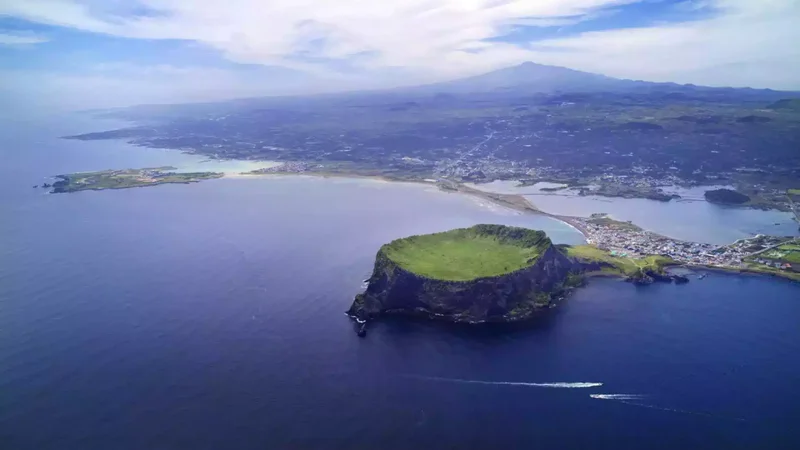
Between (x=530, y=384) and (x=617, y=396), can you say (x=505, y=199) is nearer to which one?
(x=530, y=384)

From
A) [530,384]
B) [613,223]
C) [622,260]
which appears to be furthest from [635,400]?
[613,223]

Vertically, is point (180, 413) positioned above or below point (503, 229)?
below

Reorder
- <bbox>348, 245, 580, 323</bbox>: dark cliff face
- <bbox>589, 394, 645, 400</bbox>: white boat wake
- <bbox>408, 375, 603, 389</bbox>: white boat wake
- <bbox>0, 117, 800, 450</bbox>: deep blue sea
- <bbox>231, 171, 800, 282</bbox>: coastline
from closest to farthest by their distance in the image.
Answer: <bbox>0, 117, 800, 450</bbox>: deep blue sea, <bbox>589, 394, 645, 400</bbox>: white boat wake, <bbox>408, 375, 603, 389</bbox>: white boat wake, <bbox>348, 245, 580, 323</bbox>: dark cliff face, <bbox>231, 171, 800, 282</bbox>: coastline

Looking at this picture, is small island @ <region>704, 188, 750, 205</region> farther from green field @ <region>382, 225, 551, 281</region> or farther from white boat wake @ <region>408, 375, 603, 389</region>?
white boat wake @ <region>408, 375, 603, 389</region>

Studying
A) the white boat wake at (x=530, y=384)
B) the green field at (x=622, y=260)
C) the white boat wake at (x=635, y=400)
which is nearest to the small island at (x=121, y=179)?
the green field at (x=622, y=260)

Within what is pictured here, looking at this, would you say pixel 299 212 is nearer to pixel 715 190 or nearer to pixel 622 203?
pixel 622 203

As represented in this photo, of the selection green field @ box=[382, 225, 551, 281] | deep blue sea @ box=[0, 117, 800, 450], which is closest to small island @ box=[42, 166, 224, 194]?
deep blue sea @ box=[0, 117, 800, 450]

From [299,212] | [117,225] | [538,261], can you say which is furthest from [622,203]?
[117,225]
